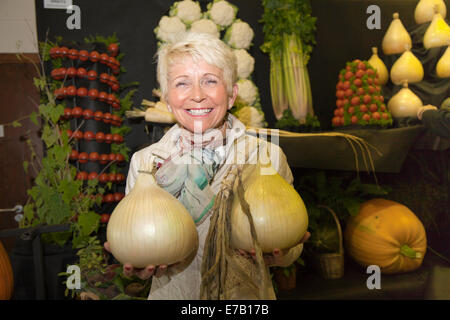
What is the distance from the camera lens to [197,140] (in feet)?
2.10

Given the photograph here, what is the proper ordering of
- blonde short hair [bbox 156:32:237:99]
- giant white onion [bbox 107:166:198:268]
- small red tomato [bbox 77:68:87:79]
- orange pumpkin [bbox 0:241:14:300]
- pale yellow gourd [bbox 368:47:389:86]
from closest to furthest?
giant white onion [bbox 107:166:198:268]
blonde short hair [bbox 156:32:237:99]
orange pumpkin [bbox 0:241:14:300]
pale yellow gourd [bbox 368:47:389:86]
small red tomato [bbox 77:68:87:79]

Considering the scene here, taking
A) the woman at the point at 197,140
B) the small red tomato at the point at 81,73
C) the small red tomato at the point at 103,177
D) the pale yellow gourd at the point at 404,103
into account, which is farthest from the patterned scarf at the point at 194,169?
the small red tomato at the point at 81,73

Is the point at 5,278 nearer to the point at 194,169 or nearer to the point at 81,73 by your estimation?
the point at 194,169

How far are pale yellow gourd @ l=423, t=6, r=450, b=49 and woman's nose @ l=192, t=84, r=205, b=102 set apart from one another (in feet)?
2.05

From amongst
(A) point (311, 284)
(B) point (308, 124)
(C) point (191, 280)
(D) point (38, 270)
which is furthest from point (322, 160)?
(D) point (38, 270)

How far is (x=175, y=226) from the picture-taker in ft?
1.56

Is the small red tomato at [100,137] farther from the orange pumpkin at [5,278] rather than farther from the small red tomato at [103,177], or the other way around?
the orange pumpkin at [5,278]

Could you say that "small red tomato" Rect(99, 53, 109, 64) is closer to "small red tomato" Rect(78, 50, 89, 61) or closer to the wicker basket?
"small red tomato" Rect(78, 50, 89, 61)

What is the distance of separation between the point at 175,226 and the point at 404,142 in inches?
25.6

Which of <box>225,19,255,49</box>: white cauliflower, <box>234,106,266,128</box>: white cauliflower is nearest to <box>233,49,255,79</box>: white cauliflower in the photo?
<box>225,19,255,49</box>: white cauliflower

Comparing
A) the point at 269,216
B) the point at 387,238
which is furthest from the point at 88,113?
the point at 387,238

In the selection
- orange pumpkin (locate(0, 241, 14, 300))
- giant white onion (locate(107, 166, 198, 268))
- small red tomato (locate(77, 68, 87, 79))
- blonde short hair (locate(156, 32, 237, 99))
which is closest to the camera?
giant white onion (locate(107, 166, 198, 268))

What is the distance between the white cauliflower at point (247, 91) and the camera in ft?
3.43

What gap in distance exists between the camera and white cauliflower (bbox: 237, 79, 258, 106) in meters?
1.05
